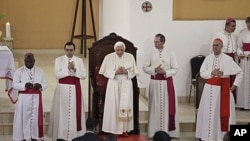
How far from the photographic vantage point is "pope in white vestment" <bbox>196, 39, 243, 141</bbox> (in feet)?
34.2

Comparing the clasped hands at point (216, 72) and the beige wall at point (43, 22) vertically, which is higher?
the beige wall at point (43, 22)

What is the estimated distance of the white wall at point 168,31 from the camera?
1253cm

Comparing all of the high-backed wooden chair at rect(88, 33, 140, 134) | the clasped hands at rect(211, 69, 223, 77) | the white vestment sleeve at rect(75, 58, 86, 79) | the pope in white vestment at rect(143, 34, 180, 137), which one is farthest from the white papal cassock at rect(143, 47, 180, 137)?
the white vestment sleeve at rect(75, 58, 86, 79)

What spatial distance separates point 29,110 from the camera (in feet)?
32.0

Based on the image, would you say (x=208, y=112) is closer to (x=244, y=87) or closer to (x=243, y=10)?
(x=244, y=87)

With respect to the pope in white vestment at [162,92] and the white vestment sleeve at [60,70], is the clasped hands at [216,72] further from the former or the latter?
the white vestment sleeve at [60,70]

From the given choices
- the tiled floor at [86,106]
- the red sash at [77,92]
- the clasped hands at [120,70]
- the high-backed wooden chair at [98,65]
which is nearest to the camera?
the red sash at [77,92]

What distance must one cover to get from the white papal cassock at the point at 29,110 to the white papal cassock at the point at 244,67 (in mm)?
4372

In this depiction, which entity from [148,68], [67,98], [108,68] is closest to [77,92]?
[67,98]

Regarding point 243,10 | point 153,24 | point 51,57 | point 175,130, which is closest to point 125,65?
point 175,130

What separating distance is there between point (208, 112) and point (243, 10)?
3.52 m

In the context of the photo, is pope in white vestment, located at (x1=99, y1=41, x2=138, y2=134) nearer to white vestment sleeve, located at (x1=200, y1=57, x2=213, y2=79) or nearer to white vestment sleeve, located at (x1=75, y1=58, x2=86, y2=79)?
white vestment sleeve, located at (x1=75, y1=58, x2=86, y2=79)

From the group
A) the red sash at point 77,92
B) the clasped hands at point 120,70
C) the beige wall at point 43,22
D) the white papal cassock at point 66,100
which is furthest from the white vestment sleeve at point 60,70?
the beige wall at point 43,22

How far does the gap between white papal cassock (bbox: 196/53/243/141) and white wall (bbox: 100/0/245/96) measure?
227 cm
